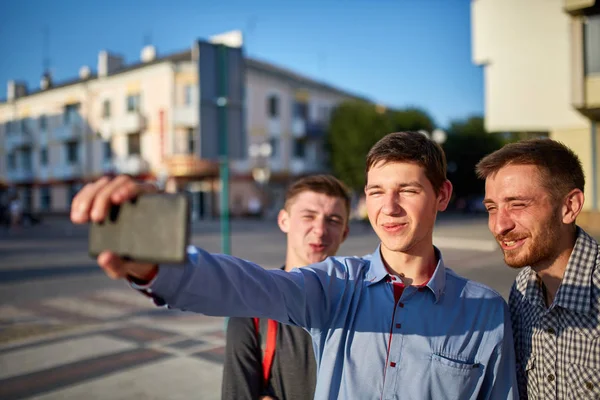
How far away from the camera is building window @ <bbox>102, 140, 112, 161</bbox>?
34.5 meters

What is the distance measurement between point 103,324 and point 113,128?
29154 millimetres

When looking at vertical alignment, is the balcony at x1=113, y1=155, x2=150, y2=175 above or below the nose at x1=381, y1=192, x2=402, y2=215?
above

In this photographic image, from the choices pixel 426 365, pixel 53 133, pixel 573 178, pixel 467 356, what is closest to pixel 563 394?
pixel 467 356

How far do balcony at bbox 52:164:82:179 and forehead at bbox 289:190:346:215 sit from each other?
36.6 meters

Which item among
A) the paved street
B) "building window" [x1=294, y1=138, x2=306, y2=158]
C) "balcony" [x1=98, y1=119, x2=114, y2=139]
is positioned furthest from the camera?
"building window" [x1=294, y1=138, x2=306, y2=158]

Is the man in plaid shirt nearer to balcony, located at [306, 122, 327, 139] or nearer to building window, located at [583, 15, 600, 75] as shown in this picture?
building window, located at [583, 15, 600, 75]

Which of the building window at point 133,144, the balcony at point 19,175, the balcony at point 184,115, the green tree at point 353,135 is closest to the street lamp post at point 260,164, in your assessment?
the balcony at point 184,115

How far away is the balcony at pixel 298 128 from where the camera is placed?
35.0 metres

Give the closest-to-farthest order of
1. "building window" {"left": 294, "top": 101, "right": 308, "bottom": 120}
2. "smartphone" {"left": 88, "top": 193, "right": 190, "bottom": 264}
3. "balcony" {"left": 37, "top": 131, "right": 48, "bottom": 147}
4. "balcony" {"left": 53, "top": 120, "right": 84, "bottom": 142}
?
"smartphone" {"left": 88, "top": 193, "right": 190, "bottom": 264}
"building window" {"left": 294, "top": 101, "right": 308, "bottom": 120}
"balcony" {"left": 53, "top": 120, "right": 84, "bottom": 142}
"balcony" {"left": 37, "top": 131, "right": 48, "bottom": 147}

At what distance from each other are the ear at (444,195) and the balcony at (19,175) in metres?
43.6

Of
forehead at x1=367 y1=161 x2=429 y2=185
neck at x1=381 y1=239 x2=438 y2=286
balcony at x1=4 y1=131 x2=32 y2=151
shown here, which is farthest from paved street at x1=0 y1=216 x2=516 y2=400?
balcony at x1=4 y1=131 x2=32 y2=151

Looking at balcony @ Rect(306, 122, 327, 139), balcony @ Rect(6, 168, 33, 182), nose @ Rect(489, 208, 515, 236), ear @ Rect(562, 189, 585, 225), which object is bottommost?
nose @ Rect(489, 208, 515, 236)

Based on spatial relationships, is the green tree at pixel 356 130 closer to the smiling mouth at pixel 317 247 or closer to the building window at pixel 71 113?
the building window at pixel 71 113

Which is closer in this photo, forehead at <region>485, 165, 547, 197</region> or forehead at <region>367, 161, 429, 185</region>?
forehead at <region>367, 161, 429, 185</region>
